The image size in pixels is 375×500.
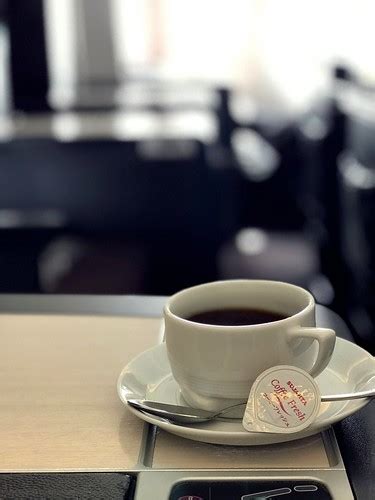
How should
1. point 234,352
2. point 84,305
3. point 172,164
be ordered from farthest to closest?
point 172,164
point 84,305
point 234,352

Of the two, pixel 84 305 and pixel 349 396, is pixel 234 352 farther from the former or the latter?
pixel 84 305

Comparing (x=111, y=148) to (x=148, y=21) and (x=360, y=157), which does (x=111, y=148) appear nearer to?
(x=360, y=157)

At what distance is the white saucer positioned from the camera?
472 millimetres

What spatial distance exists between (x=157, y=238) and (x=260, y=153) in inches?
50.0

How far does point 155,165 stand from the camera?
1.83 m

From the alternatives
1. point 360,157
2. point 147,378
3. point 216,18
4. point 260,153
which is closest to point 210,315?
point 147,378

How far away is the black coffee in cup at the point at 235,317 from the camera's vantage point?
56 cm

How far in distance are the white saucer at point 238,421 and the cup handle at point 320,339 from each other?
0.08 feet

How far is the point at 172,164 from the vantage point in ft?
5.98

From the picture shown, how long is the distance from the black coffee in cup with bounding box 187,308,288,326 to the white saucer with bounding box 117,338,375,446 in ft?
0.16

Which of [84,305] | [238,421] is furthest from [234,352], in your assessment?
[84,305]

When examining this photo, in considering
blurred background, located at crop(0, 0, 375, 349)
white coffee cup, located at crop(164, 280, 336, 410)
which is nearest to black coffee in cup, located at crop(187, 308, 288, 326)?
white coffee cup, located at crop(164, 280, 336, 410)

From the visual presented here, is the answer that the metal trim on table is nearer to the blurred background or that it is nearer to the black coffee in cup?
the black coffee in cup

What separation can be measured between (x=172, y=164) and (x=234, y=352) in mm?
1361
